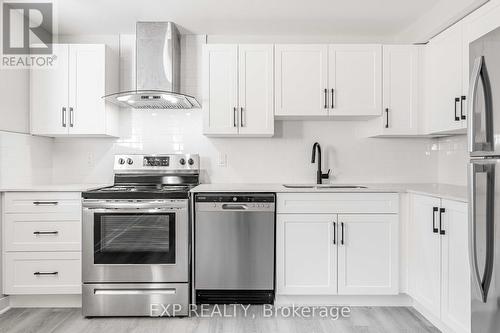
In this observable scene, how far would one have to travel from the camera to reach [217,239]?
2.54 meters

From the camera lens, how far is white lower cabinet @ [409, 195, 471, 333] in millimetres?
1952

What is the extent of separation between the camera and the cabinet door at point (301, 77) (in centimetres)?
287

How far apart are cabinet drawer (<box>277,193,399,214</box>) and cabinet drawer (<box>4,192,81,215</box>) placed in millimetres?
1633

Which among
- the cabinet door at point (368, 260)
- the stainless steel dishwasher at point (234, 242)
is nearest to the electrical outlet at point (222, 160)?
the stainless steel dishwasher at point (234, 242)

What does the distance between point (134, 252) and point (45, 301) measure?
932mm

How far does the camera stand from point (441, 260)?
2.18 m

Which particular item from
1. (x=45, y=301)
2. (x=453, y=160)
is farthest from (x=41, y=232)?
(x=453, y=160)

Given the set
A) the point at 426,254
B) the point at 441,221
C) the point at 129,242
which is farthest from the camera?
the point at 129,242

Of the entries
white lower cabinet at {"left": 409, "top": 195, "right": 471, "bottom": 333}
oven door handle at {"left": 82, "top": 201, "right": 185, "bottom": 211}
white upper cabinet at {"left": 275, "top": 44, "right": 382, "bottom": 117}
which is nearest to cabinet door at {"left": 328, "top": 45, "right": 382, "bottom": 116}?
white upper cabinet at {"left": 275, "top": 44, "right": 382, "bottom": 117}

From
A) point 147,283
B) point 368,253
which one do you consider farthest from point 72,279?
point 368,253

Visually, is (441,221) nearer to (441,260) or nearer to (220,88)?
(441,260)

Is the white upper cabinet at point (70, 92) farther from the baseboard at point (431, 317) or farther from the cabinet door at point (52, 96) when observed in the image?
the baseboard at point (431, 317)

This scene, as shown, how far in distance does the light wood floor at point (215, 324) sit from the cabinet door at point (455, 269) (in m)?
0.35

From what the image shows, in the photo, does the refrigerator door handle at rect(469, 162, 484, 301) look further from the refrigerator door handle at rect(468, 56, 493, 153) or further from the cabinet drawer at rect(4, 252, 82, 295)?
the cabinet drawer at rect(4, 252, 82, 295)
